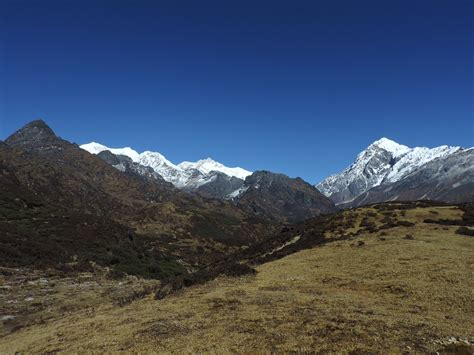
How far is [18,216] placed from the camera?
78.2 meters

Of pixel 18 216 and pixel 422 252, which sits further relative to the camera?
pixel 18 216

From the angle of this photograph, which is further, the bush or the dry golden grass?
the bush

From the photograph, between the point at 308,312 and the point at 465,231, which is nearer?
the point at 308,312

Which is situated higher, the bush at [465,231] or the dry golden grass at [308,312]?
the bush at [465,231]

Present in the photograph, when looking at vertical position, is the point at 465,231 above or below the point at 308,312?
above

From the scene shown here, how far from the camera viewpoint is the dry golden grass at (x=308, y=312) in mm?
19656

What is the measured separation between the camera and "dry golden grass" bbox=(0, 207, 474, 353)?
19.7 meters

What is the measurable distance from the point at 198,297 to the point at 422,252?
815 inches

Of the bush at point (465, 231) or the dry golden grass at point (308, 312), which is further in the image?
the bush at point (465, 231)

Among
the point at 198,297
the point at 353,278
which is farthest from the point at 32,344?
the point at 353,278

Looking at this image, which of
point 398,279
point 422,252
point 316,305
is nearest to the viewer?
point 316,305

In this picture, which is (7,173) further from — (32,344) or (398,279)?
(398,279)

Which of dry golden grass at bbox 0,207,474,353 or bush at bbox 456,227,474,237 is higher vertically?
bush at bbox 456,227,474,237

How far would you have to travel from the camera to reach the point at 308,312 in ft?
78.2
